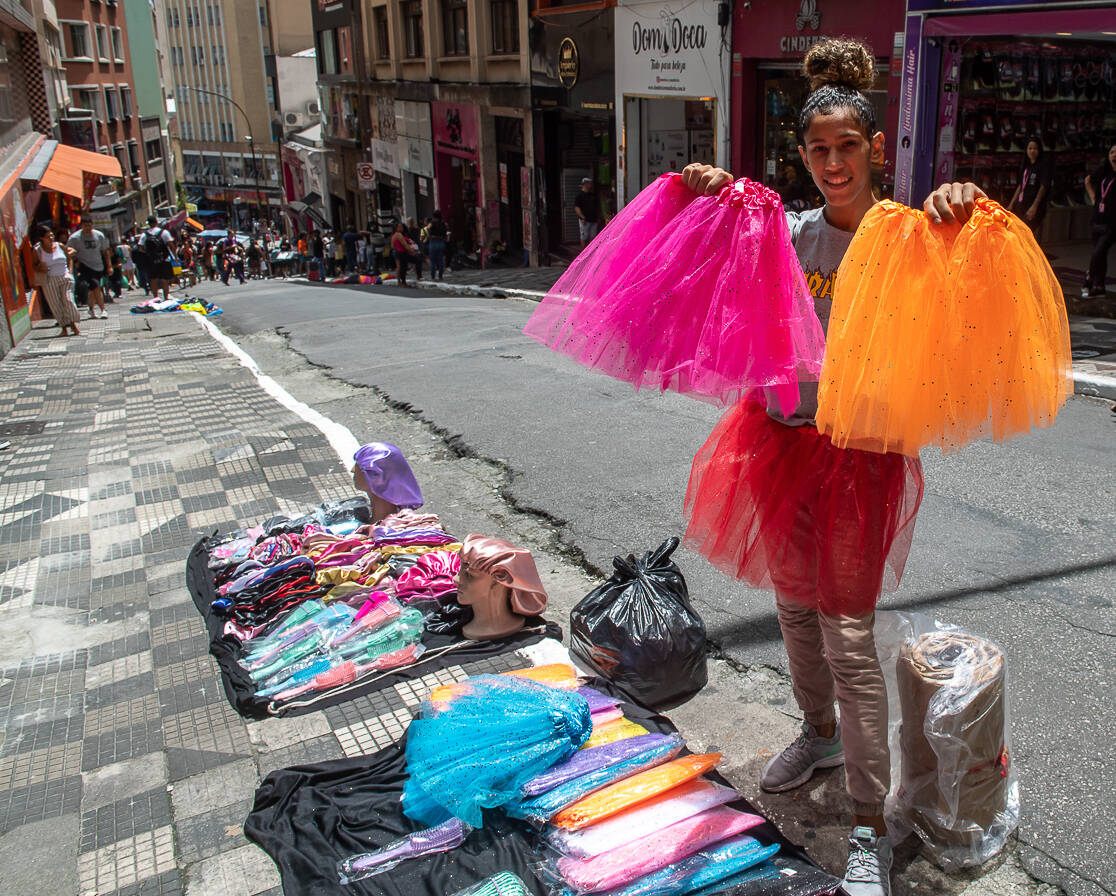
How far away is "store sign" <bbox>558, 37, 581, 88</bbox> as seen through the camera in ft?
69.4

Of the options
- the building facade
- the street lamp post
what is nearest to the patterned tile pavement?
the street lamp post

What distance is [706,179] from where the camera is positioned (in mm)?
2633

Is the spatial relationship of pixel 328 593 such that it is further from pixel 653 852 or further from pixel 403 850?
pixel 653 852

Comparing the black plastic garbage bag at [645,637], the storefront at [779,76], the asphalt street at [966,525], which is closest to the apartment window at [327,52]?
the storefront at [779,76]

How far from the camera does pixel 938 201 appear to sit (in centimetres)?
227

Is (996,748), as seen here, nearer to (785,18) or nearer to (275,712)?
(275,712)

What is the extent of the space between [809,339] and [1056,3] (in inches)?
409

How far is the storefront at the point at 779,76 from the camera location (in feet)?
45.8

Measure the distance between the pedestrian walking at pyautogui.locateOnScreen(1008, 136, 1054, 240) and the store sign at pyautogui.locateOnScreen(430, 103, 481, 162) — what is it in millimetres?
16812

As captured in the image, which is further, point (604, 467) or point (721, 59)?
point (721, 59)

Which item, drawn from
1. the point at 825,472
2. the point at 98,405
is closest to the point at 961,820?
the point at 825,472

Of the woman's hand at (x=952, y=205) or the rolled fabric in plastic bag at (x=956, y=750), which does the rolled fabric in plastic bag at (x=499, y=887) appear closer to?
the rolled fabric in plastic bag at (x=956, y=750)

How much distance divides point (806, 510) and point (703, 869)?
973 mm

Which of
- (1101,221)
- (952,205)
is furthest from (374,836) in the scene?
(1101,221)
